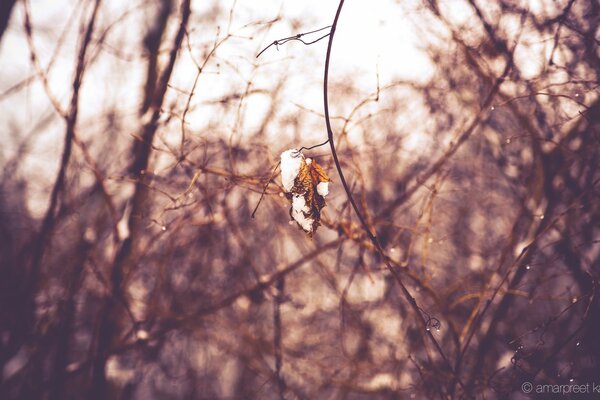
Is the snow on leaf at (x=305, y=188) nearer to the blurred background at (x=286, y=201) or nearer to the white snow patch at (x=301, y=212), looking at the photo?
the white snow patch at (x=301, y=212)

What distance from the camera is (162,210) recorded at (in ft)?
8.97

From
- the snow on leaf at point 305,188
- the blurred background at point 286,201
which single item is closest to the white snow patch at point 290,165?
the snow on leaf at point 305,188

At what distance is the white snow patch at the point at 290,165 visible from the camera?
1.72 meters

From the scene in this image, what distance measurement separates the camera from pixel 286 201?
106 inches

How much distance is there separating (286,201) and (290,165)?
99 cm

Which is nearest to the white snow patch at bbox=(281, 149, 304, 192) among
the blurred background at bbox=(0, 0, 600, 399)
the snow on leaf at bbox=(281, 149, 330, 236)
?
the snow on leaf at bbox=(281, 149, 330, 236)

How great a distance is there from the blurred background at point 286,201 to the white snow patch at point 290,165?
92cm

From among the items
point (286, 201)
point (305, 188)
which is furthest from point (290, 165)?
point (286, 201)

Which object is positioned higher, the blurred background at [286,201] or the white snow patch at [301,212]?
the blurred background at [286,201]

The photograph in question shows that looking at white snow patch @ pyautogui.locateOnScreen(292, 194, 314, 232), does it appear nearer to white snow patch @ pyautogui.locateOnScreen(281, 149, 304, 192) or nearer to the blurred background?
white snow patch @ pyautogui.locateOnScreen(281, 149, 304, 192)

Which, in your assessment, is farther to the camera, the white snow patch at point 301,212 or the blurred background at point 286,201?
the blurred background at point 286,201

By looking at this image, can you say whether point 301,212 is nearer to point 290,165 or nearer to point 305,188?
point 305,188

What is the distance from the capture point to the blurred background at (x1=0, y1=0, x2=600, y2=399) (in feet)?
8.72

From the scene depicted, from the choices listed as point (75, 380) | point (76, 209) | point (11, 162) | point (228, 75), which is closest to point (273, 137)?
point (228, 75)
